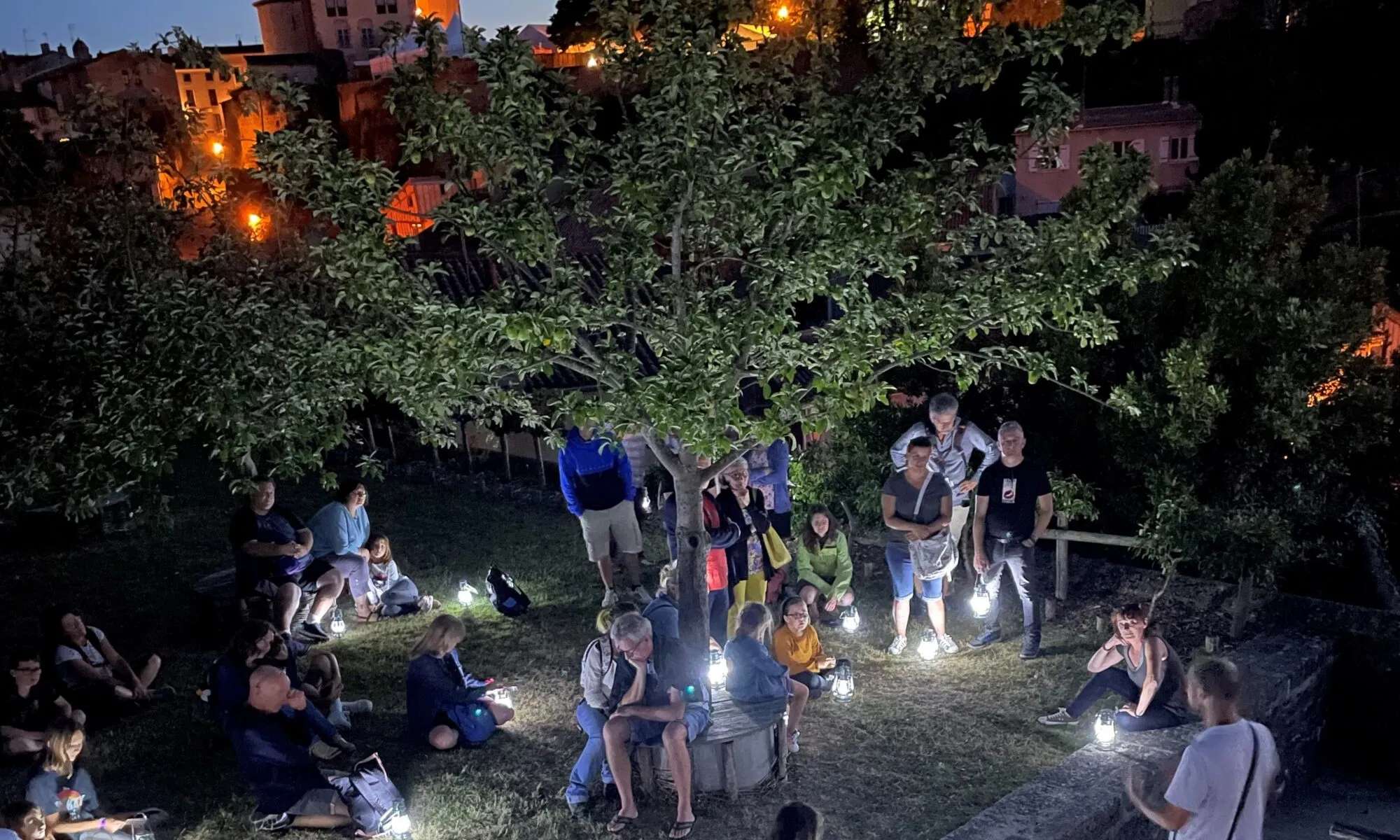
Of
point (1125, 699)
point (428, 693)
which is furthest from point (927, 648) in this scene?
point (428, 693)

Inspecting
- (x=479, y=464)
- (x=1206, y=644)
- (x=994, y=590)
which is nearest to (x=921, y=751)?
(x=994, y=590)

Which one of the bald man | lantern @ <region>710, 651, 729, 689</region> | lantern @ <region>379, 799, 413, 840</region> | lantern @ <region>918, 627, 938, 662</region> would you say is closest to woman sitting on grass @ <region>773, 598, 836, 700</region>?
lantern @ <region>710, 651, 729, 689</region>

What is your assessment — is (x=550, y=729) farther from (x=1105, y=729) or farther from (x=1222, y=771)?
(x=1222, y=771)

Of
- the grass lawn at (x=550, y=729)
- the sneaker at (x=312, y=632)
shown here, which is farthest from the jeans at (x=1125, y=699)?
the sneaker at (x=312, y=632)

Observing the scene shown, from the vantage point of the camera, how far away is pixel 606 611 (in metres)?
6.66

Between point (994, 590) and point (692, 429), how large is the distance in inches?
161

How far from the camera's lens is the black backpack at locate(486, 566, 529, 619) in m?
9.48

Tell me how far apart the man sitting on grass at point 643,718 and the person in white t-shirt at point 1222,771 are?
2.70 m

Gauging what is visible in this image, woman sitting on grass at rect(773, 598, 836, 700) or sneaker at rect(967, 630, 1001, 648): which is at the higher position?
woman sitting on grass at rect(773, 598, 836, 700)

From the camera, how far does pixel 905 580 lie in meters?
8.46

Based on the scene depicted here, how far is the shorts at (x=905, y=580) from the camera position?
8.44 meters

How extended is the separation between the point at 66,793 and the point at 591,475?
4.69 m

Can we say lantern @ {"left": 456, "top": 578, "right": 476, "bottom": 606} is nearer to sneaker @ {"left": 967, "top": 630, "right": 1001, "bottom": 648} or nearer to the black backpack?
the black backpack

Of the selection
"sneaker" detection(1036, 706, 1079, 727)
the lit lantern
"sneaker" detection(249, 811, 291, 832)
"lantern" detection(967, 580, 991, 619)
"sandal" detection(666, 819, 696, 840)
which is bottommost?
"sneaker" detection(1036, 706, 1079, 727)
